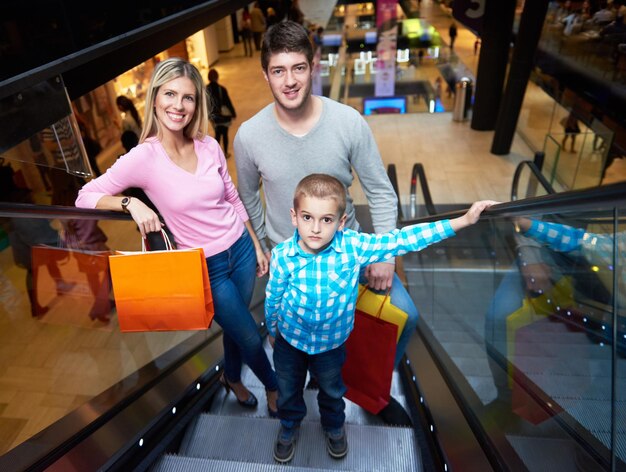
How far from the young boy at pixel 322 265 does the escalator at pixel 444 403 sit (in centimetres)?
43

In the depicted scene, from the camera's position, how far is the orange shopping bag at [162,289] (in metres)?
2.02

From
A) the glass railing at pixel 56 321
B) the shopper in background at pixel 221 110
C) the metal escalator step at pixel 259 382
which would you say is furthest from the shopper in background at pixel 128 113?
the metal escalator step at pixel 259 382

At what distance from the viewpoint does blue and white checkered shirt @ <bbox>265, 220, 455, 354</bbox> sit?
209 centimetres

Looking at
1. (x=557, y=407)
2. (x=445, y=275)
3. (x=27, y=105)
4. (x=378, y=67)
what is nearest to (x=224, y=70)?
(x=378, y=67)

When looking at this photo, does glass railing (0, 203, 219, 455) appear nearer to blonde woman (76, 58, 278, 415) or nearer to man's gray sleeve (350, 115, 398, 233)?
blonde woman (76, 58, 278, 415)

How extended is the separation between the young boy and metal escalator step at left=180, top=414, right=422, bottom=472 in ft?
1.85

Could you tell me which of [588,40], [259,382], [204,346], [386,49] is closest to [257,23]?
[386,49]

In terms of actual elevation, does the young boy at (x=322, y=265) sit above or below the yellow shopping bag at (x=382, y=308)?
above

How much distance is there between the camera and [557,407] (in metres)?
2.18

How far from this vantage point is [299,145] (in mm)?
2352

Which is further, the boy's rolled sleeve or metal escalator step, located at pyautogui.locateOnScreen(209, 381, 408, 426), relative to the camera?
metal escalator step, located at pyautogui.locateOnScreen(209, 381, 408, 426)

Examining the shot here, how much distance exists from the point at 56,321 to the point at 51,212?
1.22 metres

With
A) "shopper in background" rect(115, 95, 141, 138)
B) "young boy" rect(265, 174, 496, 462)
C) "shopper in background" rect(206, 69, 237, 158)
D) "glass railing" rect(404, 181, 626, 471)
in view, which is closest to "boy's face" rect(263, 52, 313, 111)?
"young boy" rect(265, 174, 496, 462)

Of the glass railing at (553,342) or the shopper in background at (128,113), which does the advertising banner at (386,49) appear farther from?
the glass railing at (553,342)
